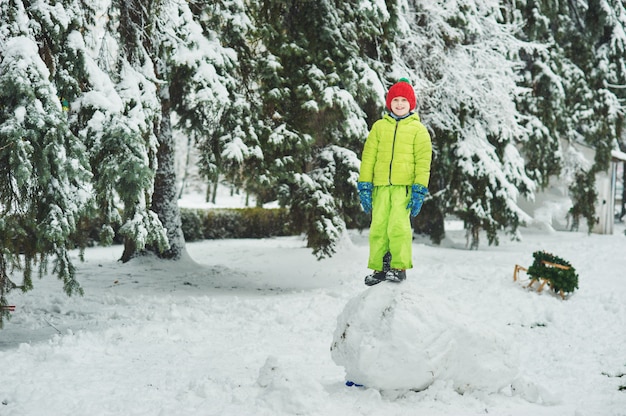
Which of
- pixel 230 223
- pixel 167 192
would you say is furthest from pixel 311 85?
pixel 230 223

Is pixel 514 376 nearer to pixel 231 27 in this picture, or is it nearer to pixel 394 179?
pixel 394 179

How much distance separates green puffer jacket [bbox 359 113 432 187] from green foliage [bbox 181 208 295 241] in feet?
44.0

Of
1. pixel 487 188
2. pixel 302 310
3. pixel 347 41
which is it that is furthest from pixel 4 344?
pixel 487 188

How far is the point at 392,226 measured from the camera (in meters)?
5.00

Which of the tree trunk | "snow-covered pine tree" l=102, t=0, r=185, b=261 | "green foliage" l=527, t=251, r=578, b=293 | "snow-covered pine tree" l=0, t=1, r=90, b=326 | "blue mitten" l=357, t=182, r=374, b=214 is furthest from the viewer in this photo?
the tree trunk

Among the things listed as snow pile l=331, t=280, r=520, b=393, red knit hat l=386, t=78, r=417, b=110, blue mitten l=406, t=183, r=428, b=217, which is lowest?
snow pile l=331, t=280, r=520, b=393

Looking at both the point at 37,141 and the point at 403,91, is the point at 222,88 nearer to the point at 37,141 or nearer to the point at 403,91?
the point at 37,141

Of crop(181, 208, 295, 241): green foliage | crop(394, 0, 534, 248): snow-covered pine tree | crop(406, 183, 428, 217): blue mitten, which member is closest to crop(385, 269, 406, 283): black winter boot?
crop(406, 183, 428, 217): blue mitten

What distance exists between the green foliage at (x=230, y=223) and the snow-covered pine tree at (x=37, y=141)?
13.1m

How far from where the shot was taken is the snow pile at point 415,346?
4480 millimetres

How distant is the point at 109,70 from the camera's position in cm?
613

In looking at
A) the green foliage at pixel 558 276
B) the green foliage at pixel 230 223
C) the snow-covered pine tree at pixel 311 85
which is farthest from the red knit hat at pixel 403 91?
the green foliage at pixel 230 223

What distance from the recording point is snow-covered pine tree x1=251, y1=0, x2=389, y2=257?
885 centimetres

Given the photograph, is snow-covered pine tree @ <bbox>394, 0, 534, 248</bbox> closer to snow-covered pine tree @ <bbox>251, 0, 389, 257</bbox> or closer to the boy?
snow-covered pine tree @ <bbox>251, 0, 389, 257</bbox>
